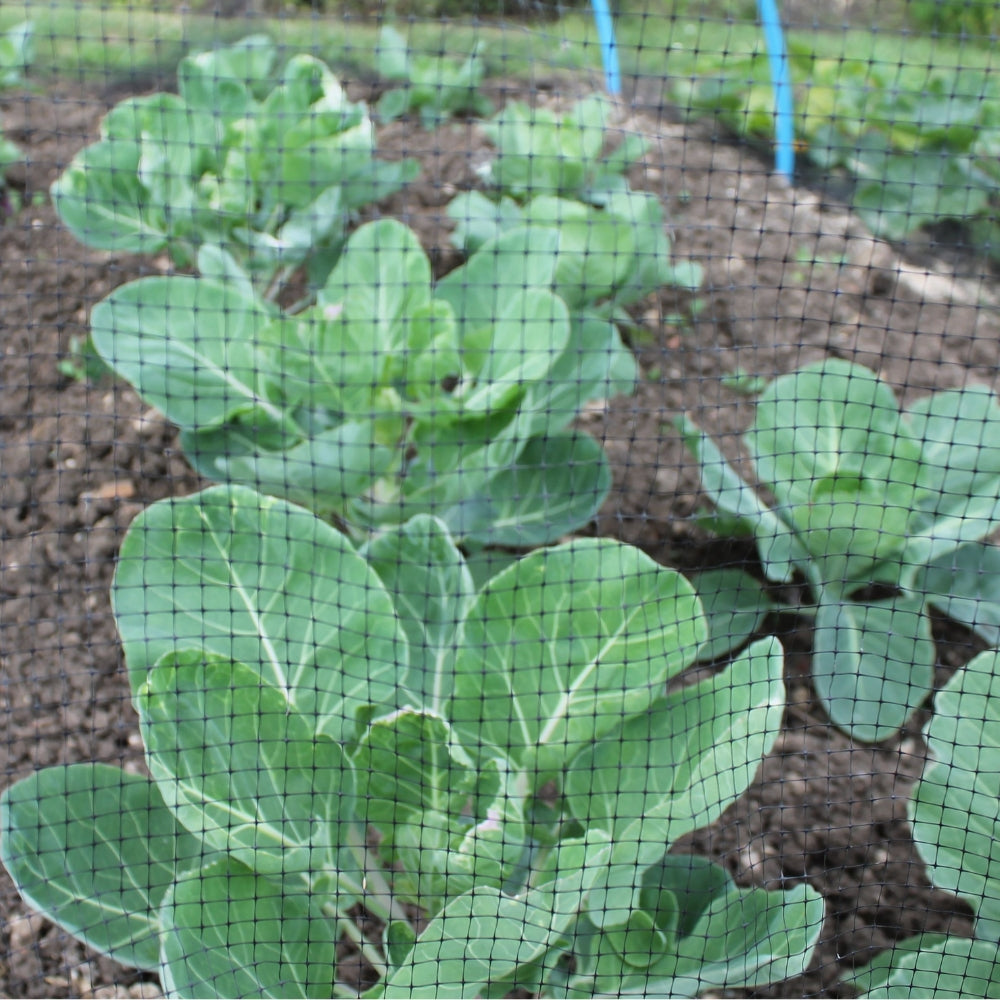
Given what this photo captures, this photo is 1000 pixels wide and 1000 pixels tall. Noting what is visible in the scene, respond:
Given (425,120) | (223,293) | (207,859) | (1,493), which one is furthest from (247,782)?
(425,120)

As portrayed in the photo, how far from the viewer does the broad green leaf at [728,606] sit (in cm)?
168

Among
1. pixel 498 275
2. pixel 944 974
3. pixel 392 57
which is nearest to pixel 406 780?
pixel 944 974

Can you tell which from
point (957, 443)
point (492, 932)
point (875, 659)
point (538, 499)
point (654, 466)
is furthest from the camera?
point (654, 466)

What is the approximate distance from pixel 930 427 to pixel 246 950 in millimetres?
1330

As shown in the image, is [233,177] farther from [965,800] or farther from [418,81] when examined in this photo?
[965,800]

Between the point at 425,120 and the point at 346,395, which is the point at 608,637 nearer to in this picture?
the point at 346,395

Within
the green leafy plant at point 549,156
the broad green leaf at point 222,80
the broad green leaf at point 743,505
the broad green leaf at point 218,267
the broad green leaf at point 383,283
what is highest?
the broad green leaf at point 222,80

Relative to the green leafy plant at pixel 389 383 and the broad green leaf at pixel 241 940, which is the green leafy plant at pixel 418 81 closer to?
the green leafy plant at pixel 389 383

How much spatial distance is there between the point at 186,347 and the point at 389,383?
1.12 ft

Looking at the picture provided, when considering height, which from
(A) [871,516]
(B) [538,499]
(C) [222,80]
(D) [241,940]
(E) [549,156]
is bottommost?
(D) [241,940]

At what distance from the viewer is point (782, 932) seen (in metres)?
→ 1.17

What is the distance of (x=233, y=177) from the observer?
7.60ft

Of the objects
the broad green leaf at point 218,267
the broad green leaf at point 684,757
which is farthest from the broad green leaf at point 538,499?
the broad green leaf at point 218,267

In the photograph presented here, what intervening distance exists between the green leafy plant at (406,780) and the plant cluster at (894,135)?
187 centimetres
